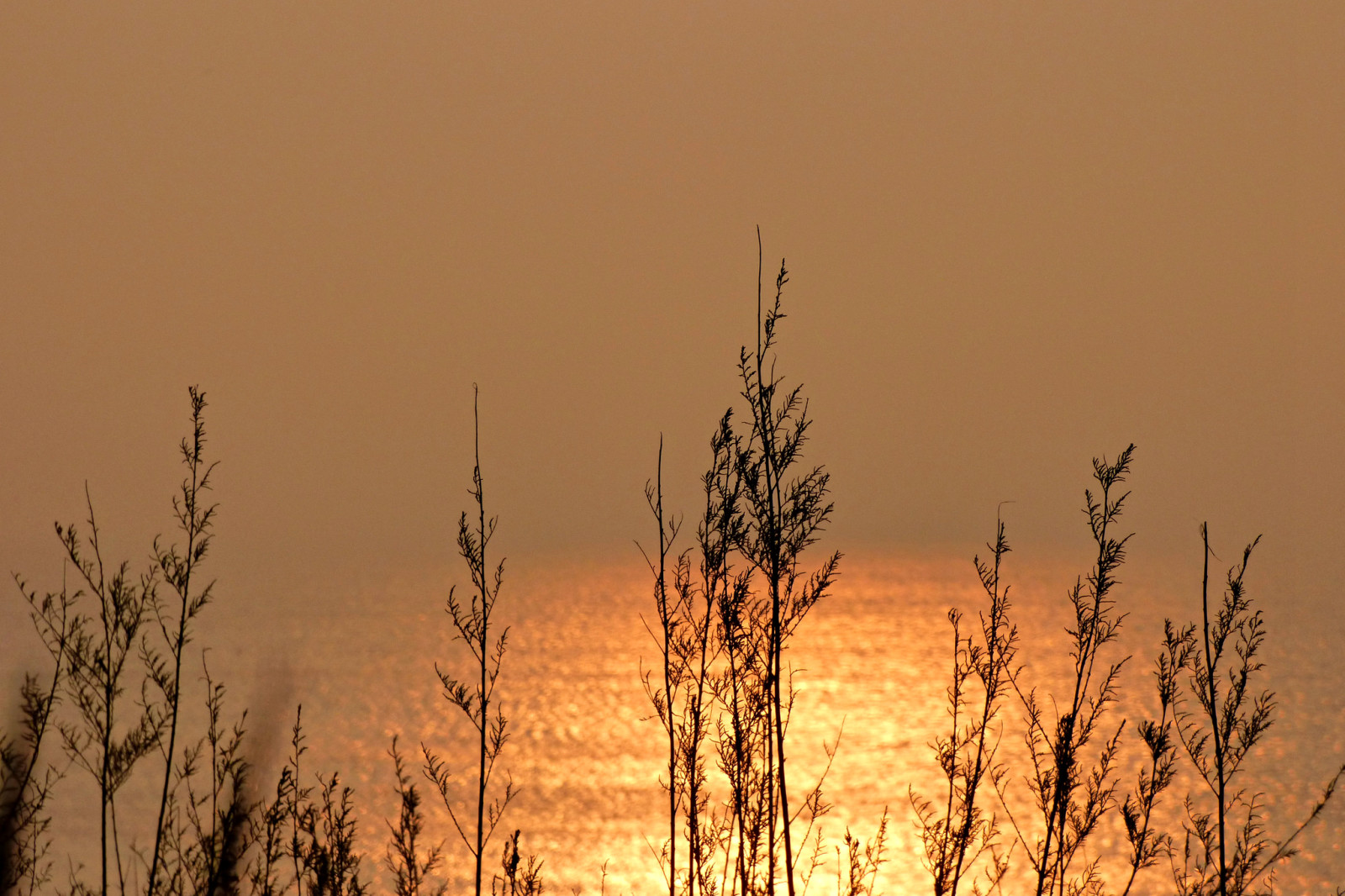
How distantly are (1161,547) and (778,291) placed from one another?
188618mm

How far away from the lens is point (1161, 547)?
574 feet

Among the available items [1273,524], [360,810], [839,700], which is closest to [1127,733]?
[839,700]

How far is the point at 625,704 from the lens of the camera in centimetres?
6359

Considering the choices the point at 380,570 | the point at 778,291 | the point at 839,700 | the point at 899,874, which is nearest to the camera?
the point at 778,291

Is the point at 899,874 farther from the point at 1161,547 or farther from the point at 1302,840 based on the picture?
the point at 1161,547

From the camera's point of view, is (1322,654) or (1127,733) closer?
(1127,733)

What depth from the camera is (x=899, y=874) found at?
34.6 meters

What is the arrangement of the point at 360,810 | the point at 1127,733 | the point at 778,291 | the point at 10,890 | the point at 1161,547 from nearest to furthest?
the point at 10,890 → the point at 778,291 → the point at 360,810 → the point at 1127,733 → the point at 1161,547

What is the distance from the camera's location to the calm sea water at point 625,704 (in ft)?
122

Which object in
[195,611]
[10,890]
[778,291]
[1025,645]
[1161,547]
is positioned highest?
[1161,547]

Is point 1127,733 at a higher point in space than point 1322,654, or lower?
lower

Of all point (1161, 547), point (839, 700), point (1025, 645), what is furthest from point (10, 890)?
point (1161, 547)

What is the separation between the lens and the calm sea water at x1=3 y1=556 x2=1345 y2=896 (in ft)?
122

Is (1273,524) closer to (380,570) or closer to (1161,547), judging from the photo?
(1161,547)
